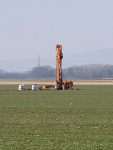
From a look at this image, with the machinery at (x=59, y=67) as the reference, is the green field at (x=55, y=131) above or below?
below

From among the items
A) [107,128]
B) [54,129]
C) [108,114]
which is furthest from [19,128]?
[108,114]

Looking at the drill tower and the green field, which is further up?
the drill tower

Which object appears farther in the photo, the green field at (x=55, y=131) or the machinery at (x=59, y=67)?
the machinery at (x=59, y=67)

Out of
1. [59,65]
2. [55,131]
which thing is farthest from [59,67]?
[55,131]

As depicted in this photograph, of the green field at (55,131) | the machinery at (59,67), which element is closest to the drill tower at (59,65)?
the machinery at (59,67)

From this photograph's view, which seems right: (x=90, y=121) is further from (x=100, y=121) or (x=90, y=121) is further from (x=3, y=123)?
(x=3, y=123)

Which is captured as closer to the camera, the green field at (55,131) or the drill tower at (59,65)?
the green field at (55,131)

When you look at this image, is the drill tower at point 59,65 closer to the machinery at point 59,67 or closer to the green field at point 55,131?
the machinery at point 59,67

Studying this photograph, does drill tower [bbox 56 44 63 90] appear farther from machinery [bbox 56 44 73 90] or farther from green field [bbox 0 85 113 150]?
green field [bbox 0 85 113 150]

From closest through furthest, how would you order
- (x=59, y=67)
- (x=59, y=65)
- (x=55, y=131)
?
1. (x=55, y=131)
2. (x=59, y=65)
3. (x=59, y=67)

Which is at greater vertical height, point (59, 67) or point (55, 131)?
point (59, 67)

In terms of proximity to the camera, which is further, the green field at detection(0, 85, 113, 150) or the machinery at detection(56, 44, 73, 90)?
the machinery at detection(56, 44, 73, 90)

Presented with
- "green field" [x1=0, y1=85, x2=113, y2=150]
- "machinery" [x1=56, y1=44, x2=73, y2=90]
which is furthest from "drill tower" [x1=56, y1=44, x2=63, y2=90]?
"green field" [x1=0, y1=85, x2=113, y2=150]

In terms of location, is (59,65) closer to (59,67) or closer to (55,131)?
(59,67)
